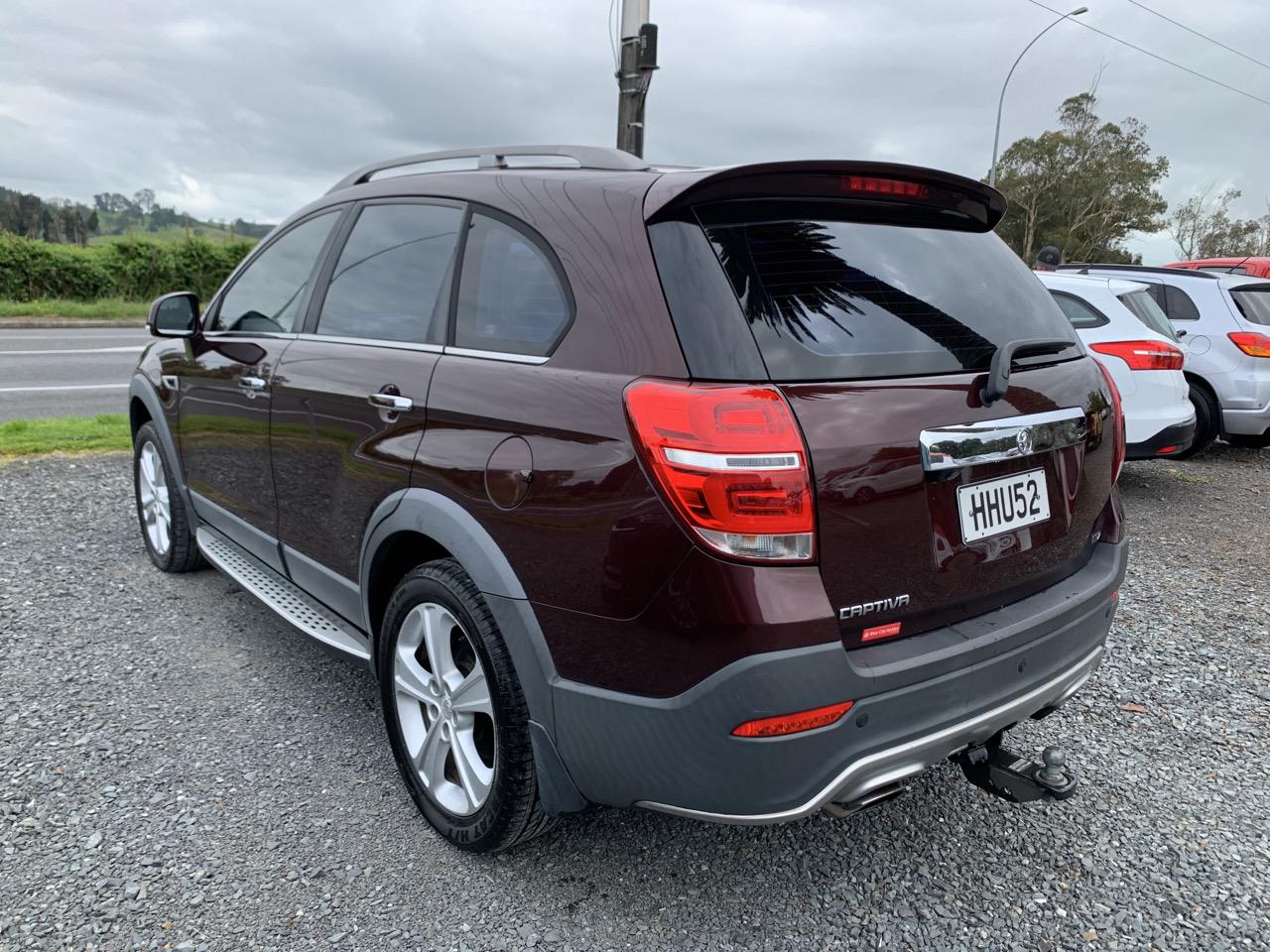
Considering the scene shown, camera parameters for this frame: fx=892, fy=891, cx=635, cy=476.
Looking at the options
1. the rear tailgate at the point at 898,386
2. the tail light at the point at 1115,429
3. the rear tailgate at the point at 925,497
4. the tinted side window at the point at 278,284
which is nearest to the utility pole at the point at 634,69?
the tinted side window at the point at 278,284

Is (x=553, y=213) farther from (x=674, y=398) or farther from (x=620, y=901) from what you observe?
(x=620, y=901)

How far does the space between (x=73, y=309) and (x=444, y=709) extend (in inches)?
931

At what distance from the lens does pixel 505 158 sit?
2.67m

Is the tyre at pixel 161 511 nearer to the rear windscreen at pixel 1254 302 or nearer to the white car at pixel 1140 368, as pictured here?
the white car at pixel 1140 368

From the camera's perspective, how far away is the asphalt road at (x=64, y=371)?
9.64m

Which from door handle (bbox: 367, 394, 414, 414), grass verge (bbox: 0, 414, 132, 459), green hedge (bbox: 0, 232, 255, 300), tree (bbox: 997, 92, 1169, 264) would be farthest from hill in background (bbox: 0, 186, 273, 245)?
tree (bbox: 997, 92, 1169, 264)

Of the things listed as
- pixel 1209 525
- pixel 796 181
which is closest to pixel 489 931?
pixel 796 181

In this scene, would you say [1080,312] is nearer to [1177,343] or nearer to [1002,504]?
[1177,343]

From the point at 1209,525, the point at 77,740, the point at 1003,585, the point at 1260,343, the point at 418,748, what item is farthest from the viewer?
the point at 1260,343

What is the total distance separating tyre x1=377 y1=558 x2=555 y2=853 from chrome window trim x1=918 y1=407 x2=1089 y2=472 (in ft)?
3.46

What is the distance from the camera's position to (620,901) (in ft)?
7.25

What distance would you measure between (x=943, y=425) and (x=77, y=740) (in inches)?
110

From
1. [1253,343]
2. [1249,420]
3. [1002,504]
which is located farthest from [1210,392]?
[1002,504]

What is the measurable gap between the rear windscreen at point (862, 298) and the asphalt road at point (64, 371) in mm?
9365
